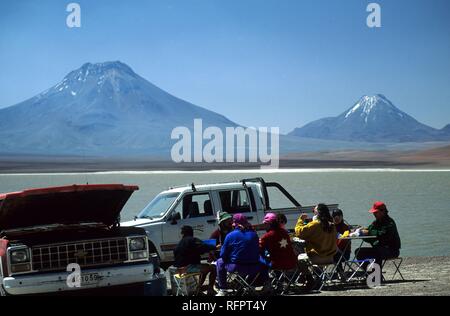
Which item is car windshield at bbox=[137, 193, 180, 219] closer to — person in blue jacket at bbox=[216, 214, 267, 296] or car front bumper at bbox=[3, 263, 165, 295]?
person in blue jacket at bbox=[216, 214, 267, 296]

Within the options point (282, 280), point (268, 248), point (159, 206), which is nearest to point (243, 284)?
point (268, 248)

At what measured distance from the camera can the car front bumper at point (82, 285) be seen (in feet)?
31.8

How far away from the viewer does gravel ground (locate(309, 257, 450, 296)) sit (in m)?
11.3

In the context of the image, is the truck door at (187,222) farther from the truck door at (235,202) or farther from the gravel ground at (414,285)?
the gravel ground at (414,285)

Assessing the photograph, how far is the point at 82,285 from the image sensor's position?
32.4ft

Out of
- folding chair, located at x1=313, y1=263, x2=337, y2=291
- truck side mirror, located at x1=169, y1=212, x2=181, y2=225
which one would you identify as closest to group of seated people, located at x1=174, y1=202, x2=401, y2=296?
folding chair, located at x1=313, y1=263, x2=337, y2=291

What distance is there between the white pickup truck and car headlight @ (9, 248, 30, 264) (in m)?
5.55

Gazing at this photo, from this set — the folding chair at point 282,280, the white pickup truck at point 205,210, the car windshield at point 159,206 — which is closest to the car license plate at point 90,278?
the folding chair at point 282,280

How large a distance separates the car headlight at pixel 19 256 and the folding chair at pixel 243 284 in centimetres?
287

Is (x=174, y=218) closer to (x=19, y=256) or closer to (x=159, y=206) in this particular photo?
(x=159, y=206)

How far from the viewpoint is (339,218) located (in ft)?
47.4
